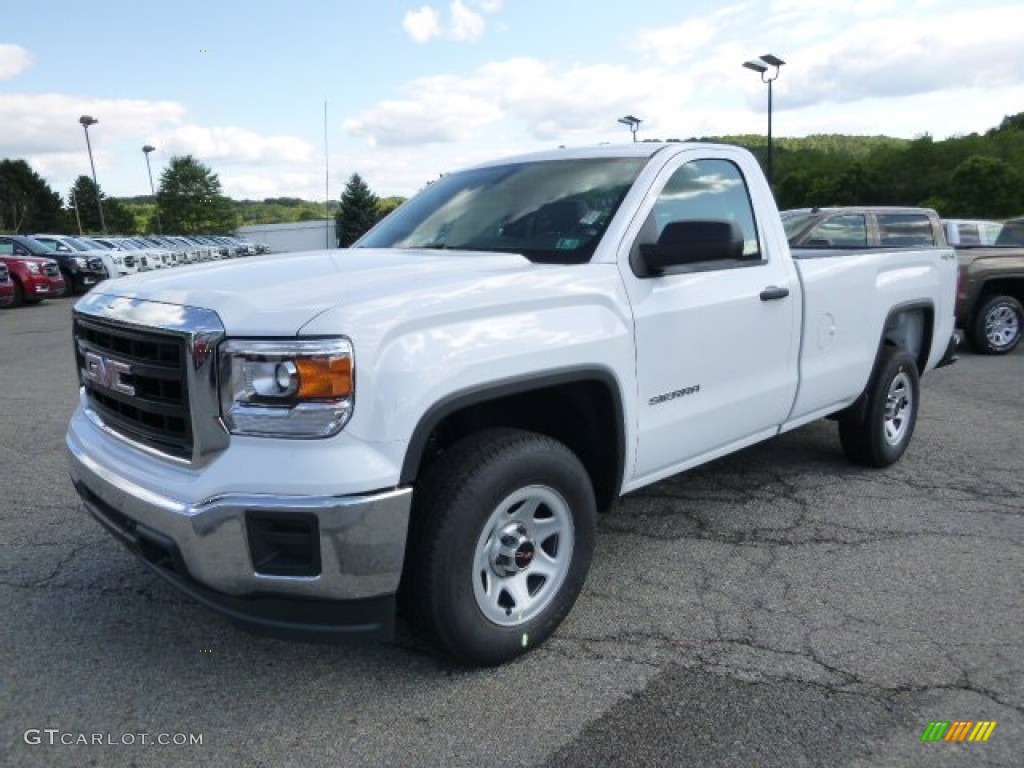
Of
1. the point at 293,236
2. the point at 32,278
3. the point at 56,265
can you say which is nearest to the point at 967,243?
the point at 32,278

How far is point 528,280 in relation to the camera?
2.82 meters

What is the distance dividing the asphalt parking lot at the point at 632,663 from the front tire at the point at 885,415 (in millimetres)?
533

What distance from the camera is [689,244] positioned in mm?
3115

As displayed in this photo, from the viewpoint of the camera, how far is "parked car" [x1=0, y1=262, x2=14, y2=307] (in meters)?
16.6

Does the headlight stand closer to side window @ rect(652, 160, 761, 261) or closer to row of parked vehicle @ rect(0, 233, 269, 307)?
side window @ rect(652, 160, 761, 261)

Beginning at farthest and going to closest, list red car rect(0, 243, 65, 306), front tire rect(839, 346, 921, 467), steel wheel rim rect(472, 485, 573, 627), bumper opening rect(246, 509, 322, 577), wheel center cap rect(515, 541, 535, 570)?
red car rect(0, 243, 65, 306) < front tire rect(839, 346, 921, 467) < wheel center cap rect(515, 541, 535, 570) < steel wheel rim rect(472, 485, 573, 627) < bumper opening rect(246, 509, 322, 577)

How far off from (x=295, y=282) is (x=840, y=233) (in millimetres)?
8408

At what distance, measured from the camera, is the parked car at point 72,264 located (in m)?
20.4

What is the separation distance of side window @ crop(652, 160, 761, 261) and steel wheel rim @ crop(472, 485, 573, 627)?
4.13 ft

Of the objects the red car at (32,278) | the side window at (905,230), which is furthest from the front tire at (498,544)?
the red car at (32,278)

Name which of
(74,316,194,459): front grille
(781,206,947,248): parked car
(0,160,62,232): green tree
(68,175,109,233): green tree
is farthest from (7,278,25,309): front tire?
(68,175,109,233): green tree

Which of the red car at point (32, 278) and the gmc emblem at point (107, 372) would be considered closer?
the gmc emblem at point (107, 372)

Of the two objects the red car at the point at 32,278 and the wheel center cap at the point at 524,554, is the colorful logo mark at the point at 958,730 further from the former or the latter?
the red car at the point at 32,278

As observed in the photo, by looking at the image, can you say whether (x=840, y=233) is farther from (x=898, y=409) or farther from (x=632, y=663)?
(x=632, y=663)
